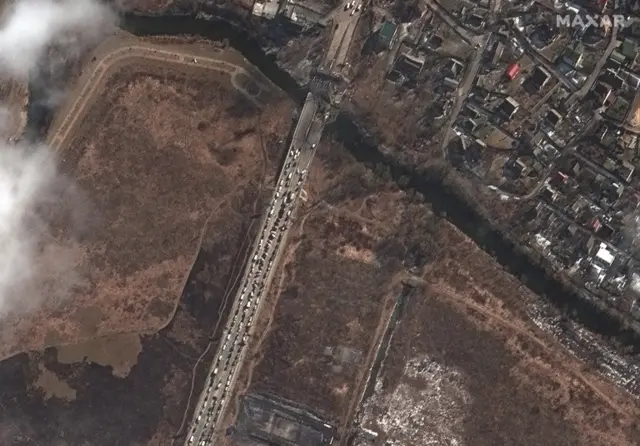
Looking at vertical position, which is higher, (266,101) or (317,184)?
(266,101)

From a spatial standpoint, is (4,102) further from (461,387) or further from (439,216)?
(461,387)

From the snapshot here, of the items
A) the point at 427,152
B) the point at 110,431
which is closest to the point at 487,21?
the point at 427,152

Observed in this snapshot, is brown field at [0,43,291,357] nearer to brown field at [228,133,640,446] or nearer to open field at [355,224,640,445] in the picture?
brown field at [228,133,640,446]

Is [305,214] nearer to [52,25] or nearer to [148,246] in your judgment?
[148,246]

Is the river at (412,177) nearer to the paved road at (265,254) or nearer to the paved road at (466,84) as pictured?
the paved road at (265,254)

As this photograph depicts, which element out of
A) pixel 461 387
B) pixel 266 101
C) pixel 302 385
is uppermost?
pixel 266 101

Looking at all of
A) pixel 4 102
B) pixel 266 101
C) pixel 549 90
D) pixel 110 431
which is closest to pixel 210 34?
pixel 266 101

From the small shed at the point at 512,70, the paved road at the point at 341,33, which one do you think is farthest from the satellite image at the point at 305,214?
the small shed at the point at 512,70
